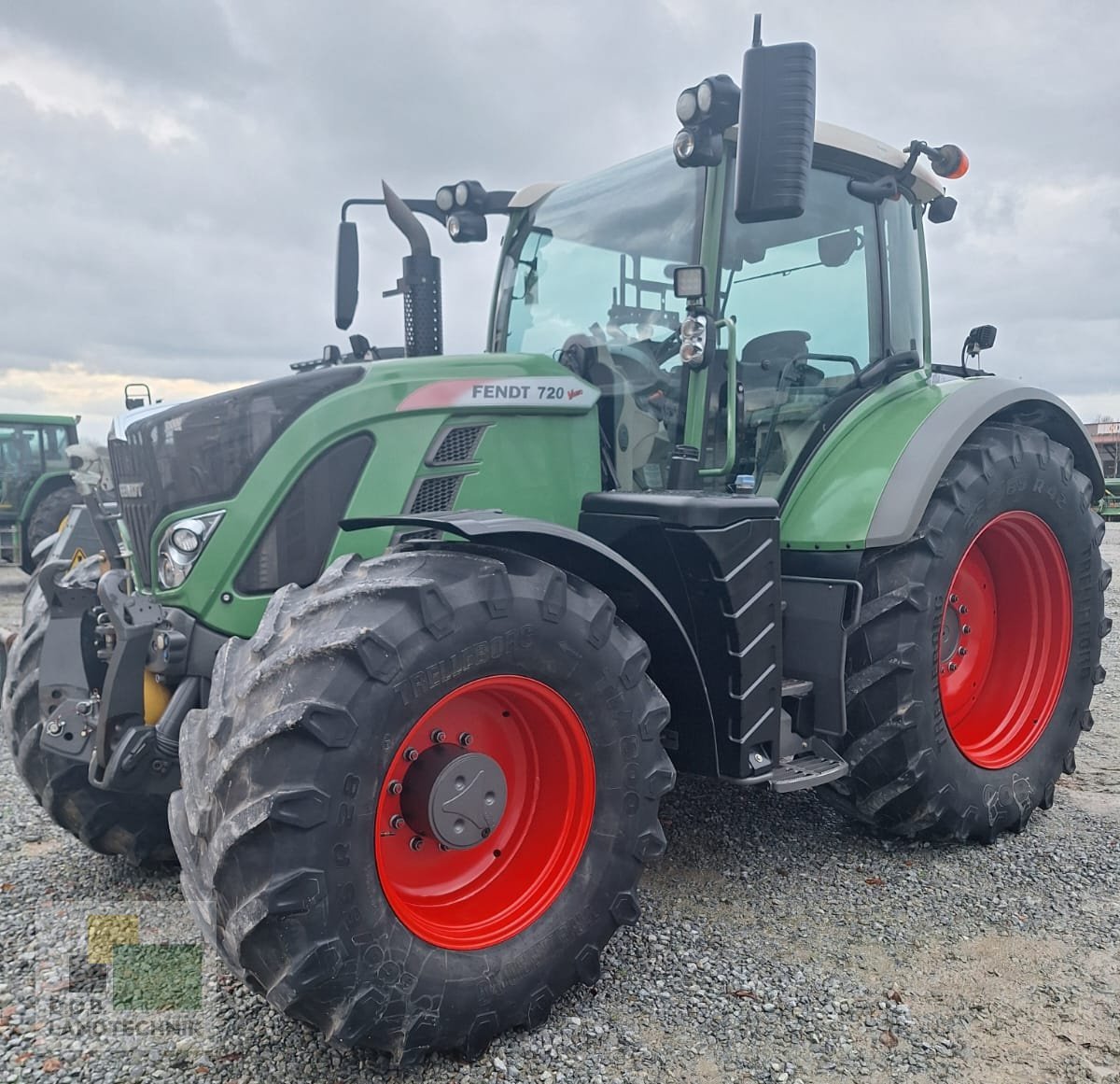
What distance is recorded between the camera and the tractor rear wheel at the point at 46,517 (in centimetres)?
1274

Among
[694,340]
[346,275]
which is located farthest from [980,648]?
[346,275]

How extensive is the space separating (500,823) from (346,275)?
2.48 meters

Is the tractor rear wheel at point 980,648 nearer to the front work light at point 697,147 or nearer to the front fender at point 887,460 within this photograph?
the front fender at point 887,460

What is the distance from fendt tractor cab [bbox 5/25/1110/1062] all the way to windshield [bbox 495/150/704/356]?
Result: 0.01 metres

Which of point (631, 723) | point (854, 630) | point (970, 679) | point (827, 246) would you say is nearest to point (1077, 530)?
point (970, 679)

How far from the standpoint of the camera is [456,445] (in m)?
3.07

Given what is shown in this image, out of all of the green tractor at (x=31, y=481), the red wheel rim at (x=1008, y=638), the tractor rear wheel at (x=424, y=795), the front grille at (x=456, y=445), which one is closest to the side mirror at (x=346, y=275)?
the front grille at (x=456, y=445)

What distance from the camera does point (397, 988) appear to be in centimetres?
224

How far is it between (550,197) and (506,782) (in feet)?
7.92

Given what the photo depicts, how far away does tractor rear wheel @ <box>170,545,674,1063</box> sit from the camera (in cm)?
212

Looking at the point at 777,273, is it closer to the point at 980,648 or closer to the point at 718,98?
the point at 718,98

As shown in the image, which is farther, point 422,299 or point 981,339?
point 981,339

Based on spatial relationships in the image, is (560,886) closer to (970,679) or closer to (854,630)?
(854,630)

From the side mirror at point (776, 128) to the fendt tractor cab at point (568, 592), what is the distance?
10mm
